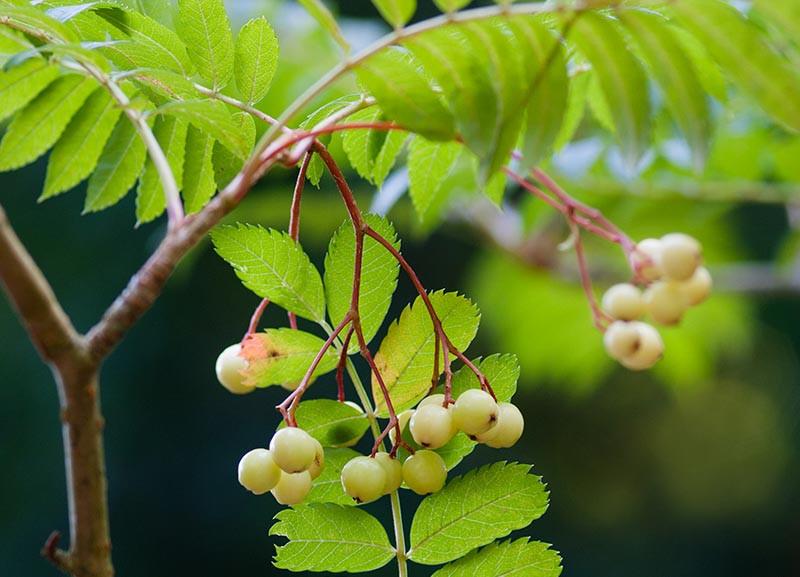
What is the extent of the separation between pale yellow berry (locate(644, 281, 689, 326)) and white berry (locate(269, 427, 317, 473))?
192 millimetres

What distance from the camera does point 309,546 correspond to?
38 cm

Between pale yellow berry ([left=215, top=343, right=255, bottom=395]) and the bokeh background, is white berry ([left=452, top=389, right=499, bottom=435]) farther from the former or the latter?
the bokeh background

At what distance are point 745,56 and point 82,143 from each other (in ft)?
0.99

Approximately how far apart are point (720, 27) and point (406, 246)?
1.99 m

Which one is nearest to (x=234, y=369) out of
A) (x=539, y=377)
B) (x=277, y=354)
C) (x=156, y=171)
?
(x=277, y=354)

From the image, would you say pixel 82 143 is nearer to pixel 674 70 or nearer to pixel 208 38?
pixel 208 38

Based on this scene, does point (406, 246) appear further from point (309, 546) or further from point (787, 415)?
point (309, 546)

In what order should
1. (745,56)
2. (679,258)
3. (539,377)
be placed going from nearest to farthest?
1. (745,56)
2. (679,258)
3. (539,377)

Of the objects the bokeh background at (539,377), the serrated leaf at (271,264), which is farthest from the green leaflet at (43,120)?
the bokeh background at (539,377)

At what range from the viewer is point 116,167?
450 mm

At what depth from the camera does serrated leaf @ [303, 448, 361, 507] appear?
1.27 ft

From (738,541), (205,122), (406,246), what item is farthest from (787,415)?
(205,122)

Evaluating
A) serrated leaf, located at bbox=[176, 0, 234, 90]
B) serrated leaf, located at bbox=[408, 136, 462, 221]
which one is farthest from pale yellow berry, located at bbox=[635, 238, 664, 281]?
serrated leaf, located at bbox=[176, 0, 234, 90]

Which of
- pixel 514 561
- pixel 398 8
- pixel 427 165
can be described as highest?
pixel 398 8
